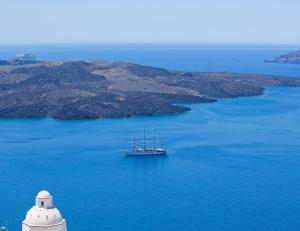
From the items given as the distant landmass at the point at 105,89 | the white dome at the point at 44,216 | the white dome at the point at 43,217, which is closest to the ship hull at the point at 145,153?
the distant landmass at the point at 105,89

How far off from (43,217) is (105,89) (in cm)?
11726

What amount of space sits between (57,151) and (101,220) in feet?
109

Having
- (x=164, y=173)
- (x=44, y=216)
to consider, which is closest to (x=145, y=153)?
(x=164, y=173)

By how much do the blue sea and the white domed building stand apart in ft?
85.8

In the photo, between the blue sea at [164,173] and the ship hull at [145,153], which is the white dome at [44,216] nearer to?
the blue sea at [164,173]

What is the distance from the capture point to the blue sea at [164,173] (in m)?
58.9

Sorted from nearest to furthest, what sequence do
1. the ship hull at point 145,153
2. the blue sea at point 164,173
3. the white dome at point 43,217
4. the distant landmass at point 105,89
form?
the white dome at point 43,217, the blue sea at point 164,173, the ship hull at point 145,153, the distant landmass at point 105,89

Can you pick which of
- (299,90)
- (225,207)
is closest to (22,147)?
(225,207)

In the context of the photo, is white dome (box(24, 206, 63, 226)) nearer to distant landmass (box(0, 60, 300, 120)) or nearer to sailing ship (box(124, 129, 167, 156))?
sailing ship (box(124, 129, 167, 156))

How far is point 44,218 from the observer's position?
29.4 meters

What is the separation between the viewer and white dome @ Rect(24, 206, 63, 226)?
96.4 feet

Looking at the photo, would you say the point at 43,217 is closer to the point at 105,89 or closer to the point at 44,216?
the point at 44,216

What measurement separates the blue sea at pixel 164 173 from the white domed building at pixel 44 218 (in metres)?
26.2

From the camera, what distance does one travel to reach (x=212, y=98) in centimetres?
15050
